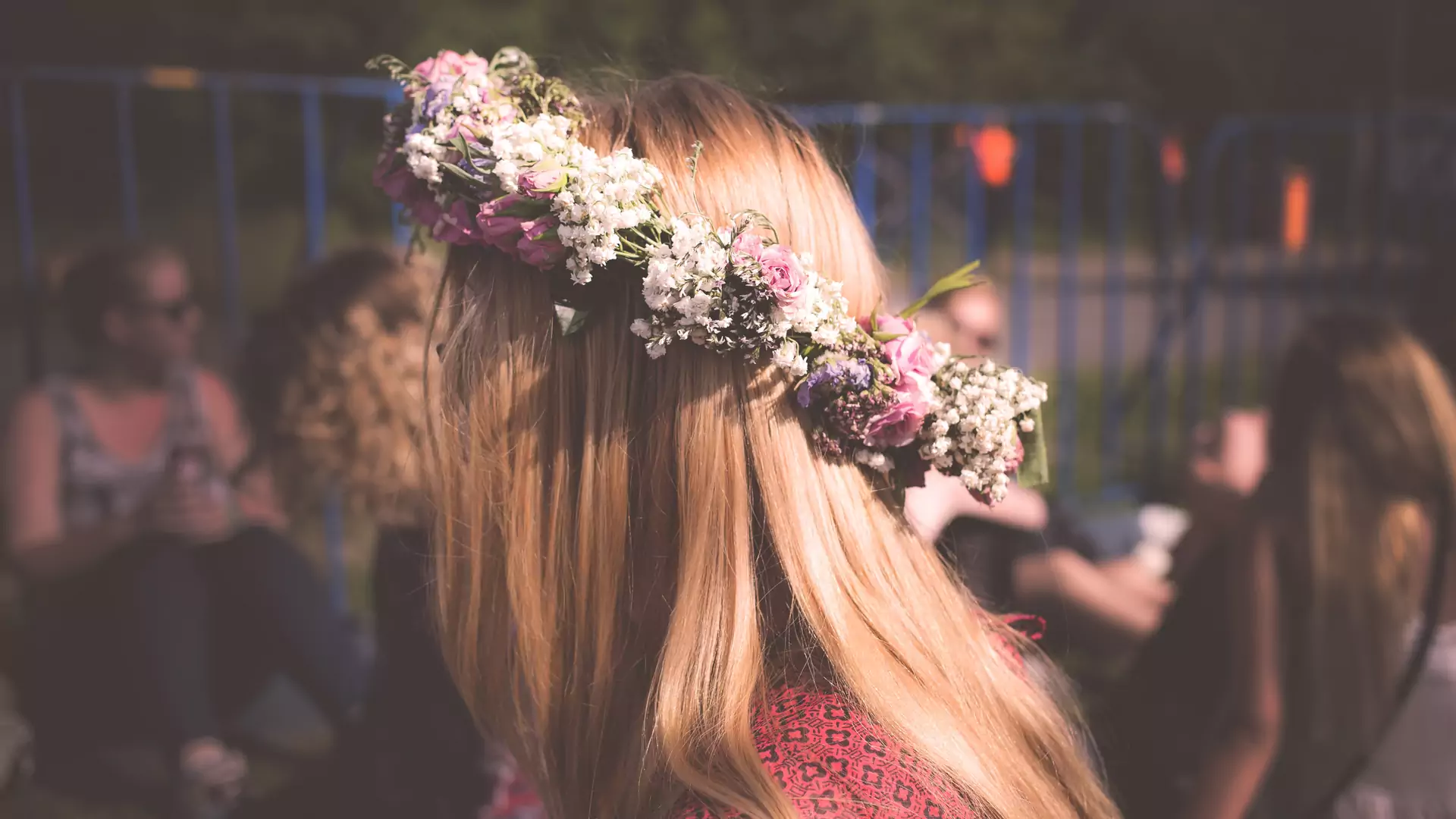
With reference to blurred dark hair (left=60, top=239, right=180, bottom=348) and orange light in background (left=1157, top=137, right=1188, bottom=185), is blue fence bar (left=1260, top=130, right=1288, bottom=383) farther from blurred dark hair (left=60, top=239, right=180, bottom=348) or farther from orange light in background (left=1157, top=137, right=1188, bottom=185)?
blurred dark hair (left=60, top=239, right=180, bottom=348)

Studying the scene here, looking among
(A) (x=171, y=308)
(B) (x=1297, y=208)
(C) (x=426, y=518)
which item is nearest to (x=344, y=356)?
(C) (x=426, y=518)

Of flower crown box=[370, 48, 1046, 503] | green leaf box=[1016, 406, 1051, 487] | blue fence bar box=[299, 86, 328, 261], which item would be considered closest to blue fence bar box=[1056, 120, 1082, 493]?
blue fence bar box=[299, 86, 328, 261]

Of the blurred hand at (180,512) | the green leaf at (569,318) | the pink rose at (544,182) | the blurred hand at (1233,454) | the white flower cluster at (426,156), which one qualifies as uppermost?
the white flower cluster at (426,156)

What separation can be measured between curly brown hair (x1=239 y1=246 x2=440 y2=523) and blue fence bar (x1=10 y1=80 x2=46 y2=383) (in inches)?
35.9

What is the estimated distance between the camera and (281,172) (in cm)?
1475

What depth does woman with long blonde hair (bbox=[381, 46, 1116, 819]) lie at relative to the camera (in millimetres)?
1041

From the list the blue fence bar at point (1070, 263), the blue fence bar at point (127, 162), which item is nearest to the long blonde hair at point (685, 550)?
the blue fence bar at point (127, 162)

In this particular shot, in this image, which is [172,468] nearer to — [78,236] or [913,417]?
[913,417]

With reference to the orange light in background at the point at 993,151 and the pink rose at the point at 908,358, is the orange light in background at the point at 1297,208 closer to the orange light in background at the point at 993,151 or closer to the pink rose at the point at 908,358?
the orange light in background at the point at 993,151

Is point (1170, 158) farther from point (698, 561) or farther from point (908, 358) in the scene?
point (698, 561)

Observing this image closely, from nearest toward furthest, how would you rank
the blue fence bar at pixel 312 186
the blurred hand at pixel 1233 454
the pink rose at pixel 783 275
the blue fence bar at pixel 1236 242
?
the pink rose at pixel 783 275, the blurred hand at pixel 1233 454, the blue fence bar at pixel 312 186, the blue fence bar at pixel 1236 242

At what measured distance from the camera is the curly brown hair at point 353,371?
248cm

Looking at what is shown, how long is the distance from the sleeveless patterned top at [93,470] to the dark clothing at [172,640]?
263 millimetres

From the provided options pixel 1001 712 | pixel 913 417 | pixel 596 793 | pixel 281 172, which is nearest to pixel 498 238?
pixel 913 417
